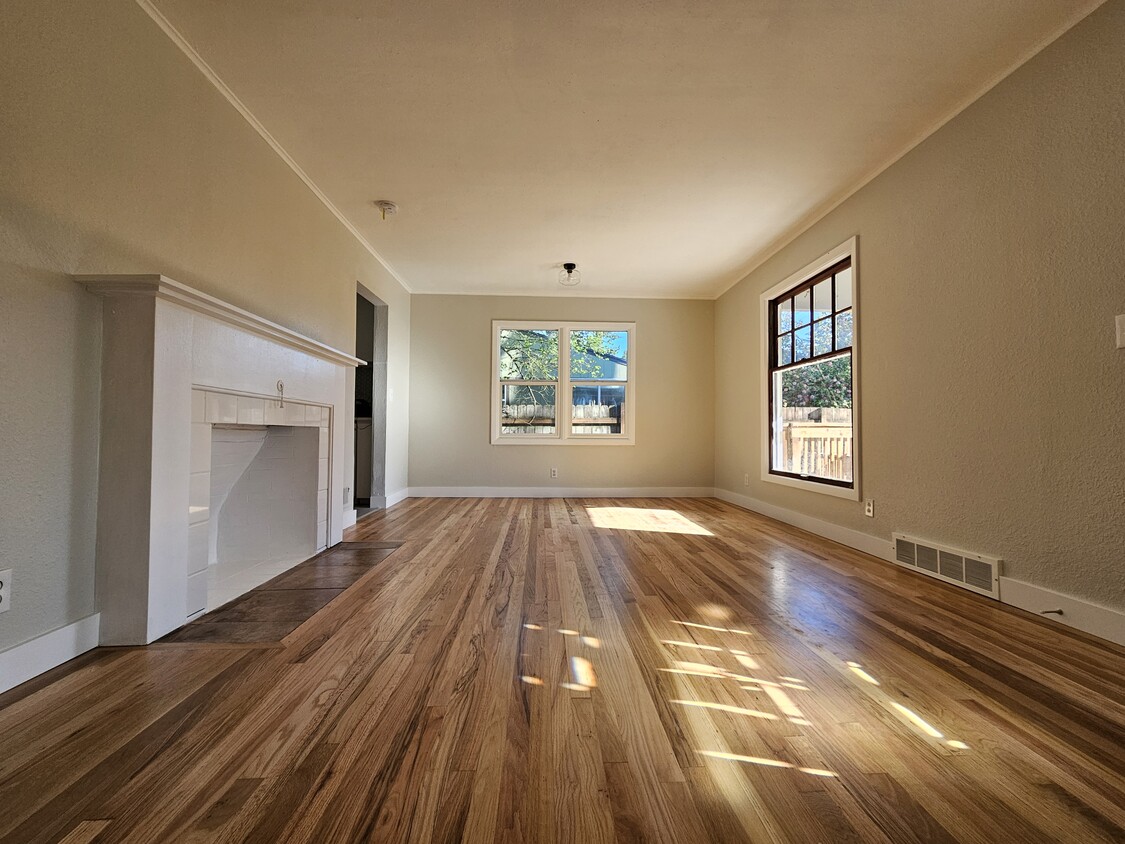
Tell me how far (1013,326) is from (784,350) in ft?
8.53

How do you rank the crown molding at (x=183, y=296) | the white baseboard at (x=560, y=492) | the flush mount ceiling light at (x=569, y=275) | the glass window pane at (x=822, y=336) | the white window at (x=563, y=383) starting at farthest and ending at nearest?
the white window at (x=563, y=383)
the white baseboard at (x=560, y=492)
the flush mount ceiling light at (x=569, y=275)
the glass window pane at (x=822, y=336)
the crown molding at (x=183, y=296)

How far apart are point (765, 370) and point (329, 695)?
15.4ft

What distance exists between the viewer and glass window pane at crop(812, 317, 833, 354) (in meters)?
4.23

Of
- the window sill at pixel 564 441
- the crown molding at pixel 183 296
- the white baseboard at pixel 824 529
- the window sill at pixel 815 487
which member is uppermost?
the crown molding at pixel 183 296

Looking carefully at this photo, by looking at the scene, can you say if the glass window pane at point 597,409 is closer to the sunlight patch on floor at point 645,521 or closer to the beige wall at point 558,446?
the beige wall at point 558,446

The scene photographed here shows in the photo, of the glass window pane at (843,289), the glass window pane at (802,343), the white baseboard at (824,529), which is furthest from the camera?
the glass window pane at (802,343)

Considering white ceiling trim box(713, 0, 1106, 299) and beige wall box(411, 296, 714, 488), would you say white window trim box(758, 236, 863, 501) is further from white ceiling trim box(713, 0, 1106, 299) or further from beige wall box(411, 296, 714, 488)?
beige wall box(411, 296, 714, 488)

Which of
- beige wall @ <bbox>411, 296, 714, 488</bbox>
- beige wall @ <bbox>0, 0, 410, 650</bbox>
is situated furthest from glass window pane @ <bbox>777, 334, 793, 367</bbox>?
beige wall @ <bbox>0, 0, 410, 650</bbox>

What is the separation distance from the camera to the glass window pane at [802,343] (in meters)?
4.56

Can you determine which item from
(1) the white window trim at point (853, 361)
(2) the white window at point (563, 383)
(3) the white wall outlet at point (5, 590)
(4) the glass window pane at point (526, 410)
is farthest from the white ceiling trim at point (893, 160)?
(3) the white wall outlet at point (5, 590)

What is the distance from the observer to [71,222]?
5.84 ft

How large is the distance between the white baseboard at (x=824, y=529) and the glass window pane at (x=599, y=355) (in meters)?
2.13

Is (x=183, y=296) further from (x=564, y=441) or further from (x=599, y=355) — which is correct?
(x=599, y=355)

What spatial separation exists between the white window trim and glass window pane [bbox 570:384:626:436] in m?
1.96
